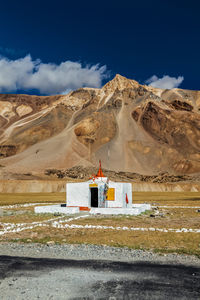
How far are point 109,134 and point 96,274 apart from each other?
379 feet

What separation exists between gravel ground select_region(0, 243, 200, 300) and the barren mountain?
8253 cm

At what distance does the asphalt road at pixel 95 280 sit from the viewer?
22.4ft

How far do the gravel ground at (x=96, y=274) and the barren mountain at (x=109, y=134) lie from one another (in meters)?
82.5

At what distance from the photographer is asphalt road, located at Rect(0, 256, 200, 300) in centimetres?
684

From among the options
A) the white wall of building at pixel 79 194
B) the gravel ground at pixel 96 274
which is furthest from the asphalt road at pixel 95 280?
the white wall of building at pixel 79 194

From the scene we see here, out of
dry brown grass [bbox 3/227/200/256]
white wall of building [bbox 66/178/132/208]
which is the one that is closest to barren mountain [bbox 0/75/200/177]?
white wall of building [bbox 66/178/132/208]

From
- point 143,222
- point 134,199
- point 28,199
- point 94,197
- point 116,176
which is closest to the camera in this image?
point 143,222

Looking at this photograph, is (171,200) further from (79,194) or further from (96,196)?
(79,194)

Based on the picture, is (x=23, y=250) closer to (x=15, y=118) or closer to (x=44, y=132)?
(x=44, y=132)

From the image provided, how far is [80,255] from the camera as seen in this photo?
1060 centimetres

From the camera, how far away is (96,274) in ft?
27.1

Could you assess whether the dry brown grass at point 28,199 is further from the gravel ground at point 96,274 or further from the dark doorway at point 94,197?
the gravel ground at point 96,274

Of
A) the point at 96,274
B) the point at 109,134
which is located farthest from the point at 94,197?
the point at 109,134

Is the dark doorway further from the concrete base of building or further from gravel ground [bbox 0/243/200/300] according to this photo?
gravel ground [bbox 0/243/200/300]
